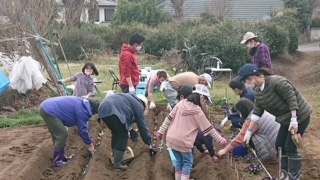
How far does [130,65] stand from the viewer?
8984mm

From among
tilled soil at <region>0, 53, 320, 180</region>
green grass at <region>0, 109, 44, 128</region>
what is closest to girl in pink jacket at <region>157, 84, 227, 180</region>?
tilled soil at <region>0, 53, 320, 180</region>

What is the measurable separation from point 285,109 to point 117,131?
2.39 m

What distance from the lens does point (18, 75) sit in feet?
38.8

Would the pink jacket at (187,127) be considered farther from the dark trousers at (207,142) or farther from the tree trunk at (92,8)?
the tree trunk at (92,8)

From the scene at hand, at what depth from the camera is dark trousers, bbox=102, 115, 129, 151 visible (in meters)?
6.94

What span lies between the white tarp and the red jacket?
3.51 meters

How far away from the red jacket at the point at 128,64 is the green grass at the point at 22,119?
2.73 meters

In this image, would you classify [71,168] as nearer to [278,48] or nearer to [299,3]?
[278,48]

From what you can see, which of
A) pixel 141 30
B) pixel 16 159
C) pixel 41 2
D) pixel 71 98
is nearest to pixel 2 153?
pixel 16 159

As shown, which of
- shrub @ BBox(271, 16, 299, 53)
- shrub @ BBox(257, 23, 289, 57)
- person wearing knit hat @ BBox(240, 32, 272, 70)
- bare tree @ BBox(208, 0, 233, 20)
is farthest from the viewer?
bare tree @ BBox(208, 0, 233, 20)

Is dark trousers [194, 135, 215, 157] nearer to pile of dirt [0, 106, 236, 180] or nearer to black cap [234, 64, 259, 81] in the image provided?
pile of dirt [0, 106, 236, 180]

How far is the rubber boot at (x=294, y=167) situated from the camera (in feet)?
19.5

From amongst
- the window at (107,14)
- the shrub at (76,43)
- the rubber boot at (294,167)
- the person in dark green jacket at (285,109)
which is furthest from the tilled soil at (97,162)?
the window at (107,14)

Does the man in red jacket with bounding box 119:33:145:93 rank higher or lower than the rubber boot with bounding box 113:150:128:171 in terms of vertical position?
higher
